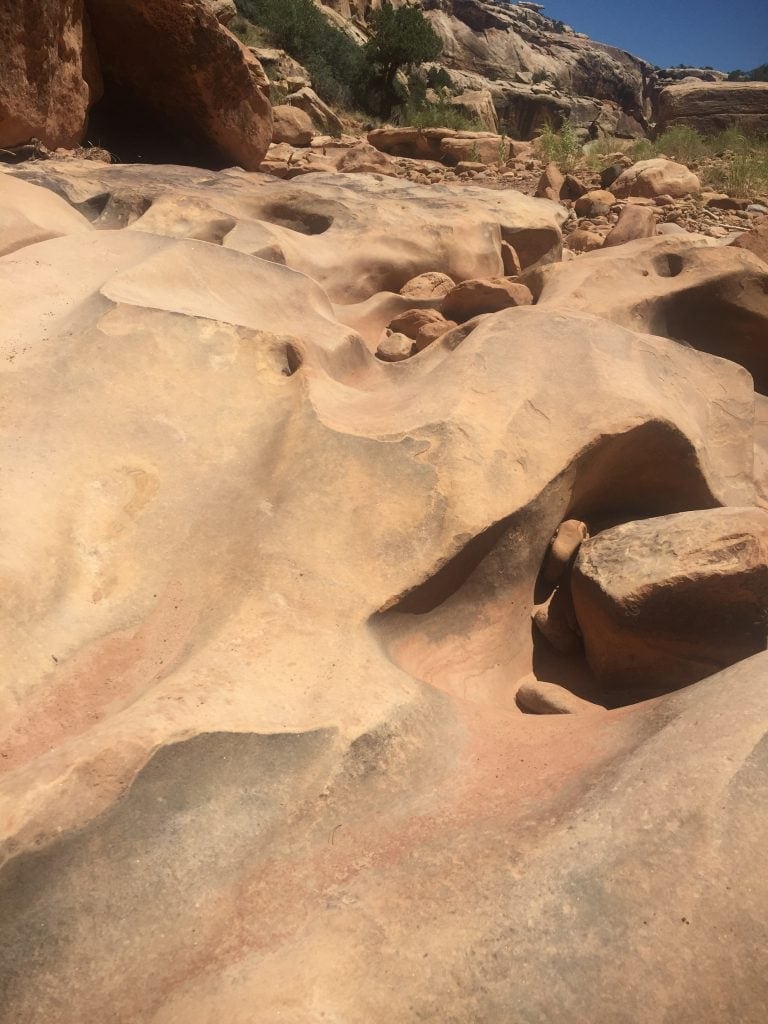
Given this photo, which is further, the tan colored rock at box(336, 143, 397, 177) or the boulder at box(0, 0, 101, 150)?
the tan colored rock at box(336, 143, 397, 177)

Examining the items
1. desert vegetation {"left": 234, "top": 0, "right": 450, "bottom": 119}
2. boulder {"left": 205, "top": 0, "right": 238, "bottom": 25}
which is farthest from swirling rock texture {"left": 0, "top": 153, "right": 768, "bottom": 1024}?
desert vegetation {"left": 234, "top": 0, "right": 450, "bottom": 119}

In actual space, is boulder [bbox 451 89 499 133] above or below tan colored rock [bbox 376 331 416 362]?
above

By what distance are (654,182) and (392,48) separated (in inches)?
453

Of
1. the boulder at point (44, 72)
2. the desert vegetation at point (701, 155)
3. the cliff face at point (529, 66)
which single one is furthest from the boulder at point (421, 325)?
the cliff face at point (529, 66)

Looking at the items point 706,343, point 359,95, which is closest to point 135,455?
point 706,343

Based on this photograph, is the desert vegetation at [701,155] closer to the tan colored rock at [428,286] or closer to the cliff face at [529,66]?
the tan colored rock at [428,286]

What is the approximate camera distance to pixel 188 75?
497cm

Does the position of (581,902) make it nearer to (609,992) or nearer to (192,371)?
(609,992)

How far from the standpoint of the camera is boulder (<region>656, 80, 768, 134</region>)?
13117mm

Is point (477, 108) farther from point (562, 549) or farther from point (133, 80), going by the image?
point (562, 549)

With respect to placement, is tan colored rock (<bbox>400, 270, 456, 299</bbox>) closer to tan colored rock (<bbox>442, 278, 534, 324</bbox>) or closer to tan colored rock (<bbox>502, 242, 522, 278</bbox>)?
tan colored rock (<bbox>442, 278, 534, 324</bbox>)

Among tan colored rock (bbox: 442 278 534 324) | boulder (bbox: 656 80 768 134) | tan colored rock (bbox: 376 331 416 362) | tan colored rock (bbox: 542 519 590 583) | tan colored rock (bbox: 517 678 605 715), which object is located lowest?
tan colored rock (bbox: 517 678 605 715)

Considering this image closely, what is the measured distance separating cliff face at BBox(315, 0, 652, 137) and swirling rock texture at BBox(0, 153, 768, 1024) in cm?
2173

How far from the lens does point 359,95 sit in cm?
1558
